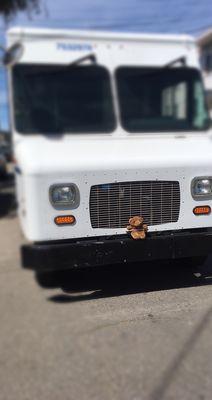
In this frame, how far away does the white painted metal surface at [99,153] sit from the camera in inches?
172

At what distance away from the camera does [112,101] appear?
17.1ft

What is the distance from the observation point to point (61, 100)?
5.12 m

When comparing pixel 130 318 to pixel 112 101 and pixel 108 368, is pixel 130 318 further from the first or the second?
pixel 112 101

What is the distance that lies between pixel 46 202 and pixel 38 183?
192 millimetres

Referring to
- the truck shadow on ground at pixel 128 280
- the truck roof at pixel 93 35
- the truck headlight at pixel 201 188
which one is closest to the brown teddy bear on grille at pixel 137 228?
the truck headlight at pixel 201 188

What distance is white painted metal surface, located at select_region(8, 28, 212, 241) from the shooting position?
172 inches

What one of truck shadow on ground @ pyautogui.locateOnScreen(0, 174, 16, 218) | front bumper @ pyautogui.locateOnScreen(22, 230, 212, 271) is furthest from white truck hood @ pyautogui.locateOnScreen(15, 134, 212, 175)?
truck shadow on ground @ pyautogui.locateOnScreen(0, 174, 16, 218)

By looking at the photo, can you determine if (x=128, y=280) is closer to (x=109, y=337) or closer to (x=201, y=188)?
(x=201, y=188)

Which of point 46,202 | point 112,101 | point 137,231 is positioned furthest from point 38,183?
point 112,101

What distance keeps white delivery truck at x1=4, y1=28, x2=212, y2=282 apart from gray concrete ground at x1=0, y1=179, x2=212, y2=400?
0.46 meters

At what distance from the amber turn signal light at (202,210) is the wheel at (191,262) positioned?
103cm

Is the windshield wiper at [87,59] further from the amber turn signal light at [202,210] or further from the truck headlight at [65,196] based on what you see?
the amber turn signal light at [202,210]

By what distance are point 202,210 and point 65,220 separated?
1.37 m

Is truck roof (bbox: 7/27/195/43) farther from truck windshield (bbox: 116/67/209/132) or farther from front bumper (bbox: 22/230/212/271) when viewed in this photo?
front bumper (bbox: 22/230/212/271)
